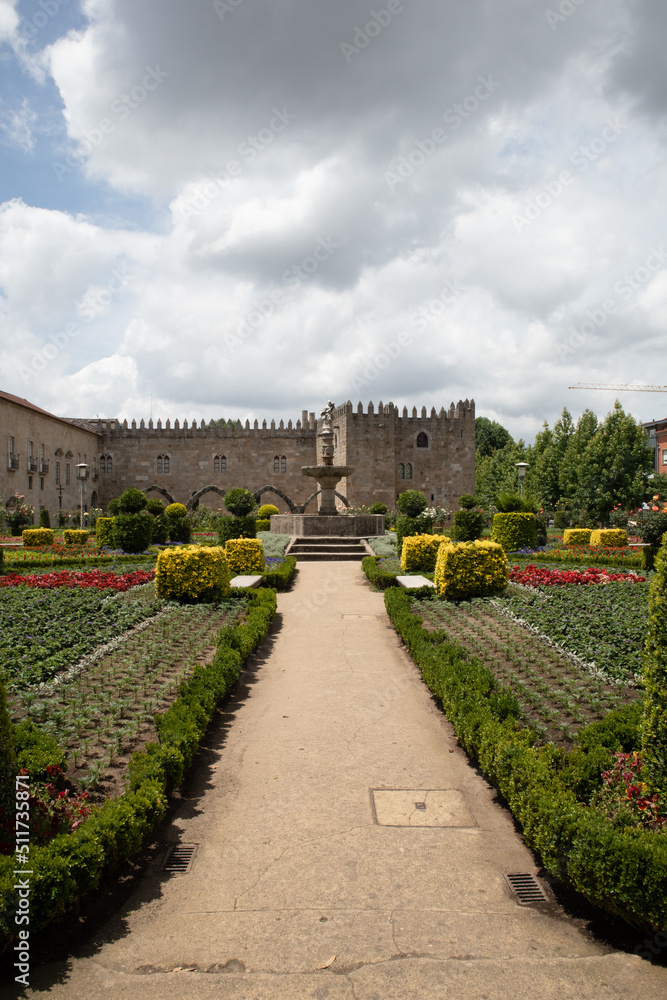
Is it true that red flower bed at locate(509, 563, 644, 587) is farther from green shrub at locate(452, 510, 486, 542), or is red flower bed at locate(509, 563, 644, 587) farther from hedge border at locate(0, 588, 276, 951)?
hedge border at locate(0, 588, 276, 951)

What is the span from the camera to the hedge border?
7.95 feet

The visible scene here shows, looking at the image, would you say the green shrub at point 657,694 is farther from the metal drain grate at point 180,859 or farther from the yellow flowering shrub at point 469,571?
the yellow flowering shrub at point 469,571

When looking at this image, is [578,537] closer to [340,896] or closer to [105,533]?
[105,533]

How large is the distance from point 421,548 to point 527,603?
3.64m

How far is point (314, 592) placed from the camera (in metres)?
11.5

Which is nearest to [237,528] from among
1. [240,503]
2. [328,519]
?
[240,503]

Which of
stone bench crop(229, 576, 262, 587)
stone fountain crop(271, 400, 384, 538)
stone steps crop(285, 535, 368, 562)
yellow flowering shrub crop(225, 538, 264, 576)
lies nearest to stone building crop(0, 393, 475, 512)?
stone fountain crop(271, 400, 384, 538)

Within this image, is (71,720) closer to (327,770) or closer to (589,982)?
(327,770)

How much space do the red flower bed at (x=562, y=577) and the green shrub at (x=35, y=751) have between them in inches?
317

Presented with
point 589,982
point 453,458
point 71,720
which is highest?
point 453,458

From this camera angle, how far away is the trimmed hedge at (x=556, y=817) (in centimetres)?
247

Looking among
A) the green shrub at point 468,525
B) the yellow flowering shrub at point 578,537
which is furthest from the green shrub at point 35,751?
the yellow flowering shrub at point 578,537

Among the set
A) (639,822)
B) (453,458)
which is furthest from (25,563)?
(453,458)

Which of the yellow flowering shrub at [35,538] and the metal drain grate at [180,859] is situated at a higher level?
the yellow flowering shrub at [35,538]
